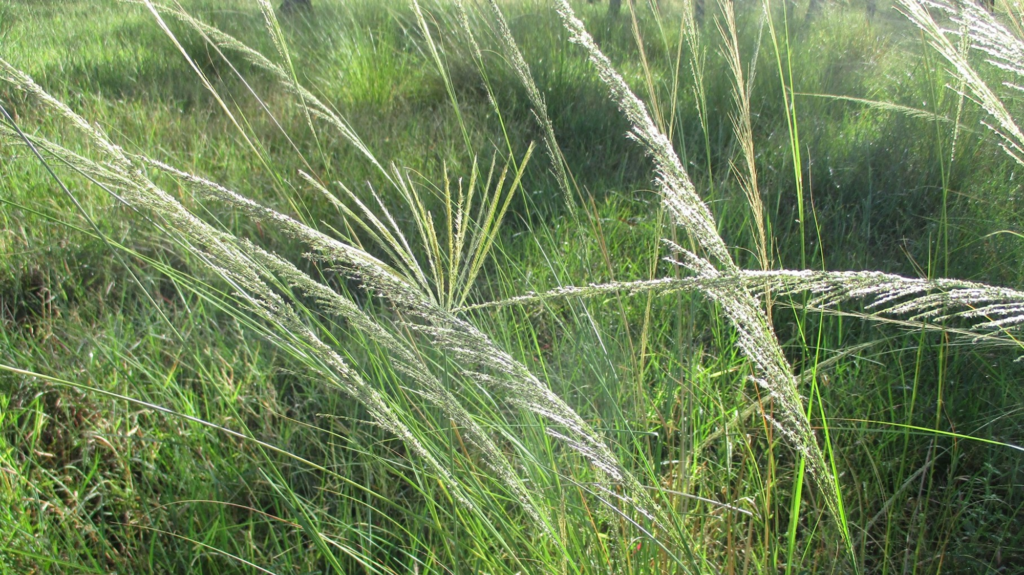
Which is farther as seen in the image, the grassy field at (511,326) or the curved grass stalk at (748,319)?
the grassy field at (511,326)

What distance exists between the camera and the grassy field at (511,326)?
81cm

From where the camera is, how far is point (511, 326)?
1821mm

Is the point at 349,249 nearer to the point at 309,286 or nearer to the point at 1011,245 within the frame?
the point at 309,286

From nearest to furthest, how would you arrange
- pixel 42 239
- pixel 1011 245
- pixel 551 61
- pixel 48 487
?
pixel 48 487
pixel 1011 245
pixel 42 239
pixel 551 61

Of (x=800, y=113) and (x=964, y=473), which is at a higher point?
(x=800, y=113)

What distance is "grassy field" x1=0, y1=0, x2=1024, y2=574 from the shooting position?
0.81 meters

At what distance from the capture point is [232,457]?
155cm

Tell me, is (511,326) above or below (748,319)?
below

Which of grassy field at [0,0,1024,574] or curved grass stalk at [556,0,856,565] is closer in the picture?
curved grass stalk at [556,0,856,565]

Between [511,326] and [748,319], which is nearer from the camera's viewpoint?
[748,319]

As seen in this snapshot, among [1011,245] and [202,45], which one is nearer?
[1011,245]

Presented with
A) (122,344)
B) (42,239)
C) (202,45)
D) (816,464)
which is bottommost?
(122,344)

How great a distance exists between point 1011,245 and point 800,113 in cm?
156

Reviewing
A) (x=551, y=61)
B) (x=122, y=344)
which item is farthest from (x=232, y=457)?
(x=551, y=61)
